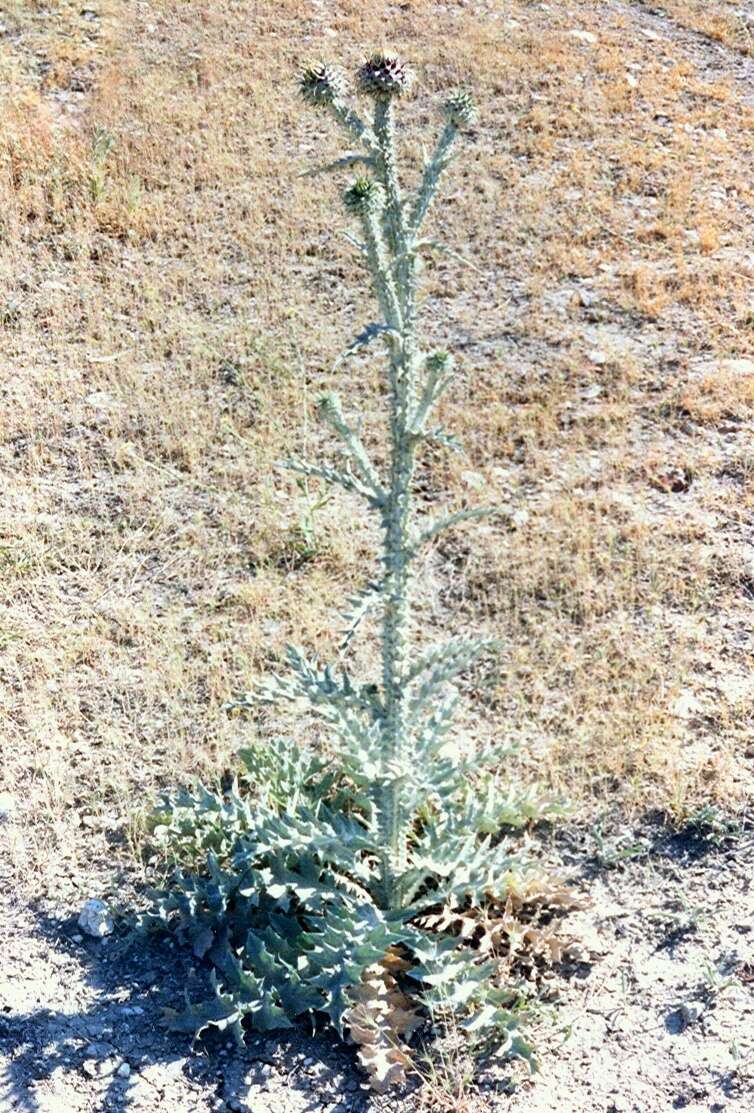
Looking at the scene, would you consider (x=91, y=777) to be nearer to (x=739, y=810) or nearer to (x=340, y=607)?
(x=340, y=607)

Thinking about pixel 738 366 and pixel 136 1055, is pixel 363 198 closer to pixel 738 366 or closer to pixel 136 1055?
pixel 136 1055

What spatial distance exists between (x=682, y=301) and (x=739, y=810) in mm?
3817

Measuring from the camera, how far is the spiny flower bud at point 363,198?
2977 millimetres

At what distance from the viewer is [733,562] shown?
18.3ft

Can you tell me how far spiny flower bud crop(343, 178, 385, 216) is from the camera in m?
2.98

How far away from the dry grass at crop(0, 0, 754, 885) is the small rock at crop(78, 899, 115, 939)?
0.95 feet

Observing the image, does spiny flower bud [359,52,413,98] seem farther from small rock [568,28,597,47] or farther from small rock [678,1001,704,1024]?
small rock [568,28,597,47]

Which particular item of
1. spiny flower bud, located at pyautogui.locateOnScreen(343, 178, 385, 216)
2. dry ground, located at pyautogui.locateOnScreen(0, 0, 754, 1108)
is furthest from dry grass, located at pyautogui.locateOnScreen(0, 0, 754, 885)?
spiny flower bud, located at pyautogui.locateOnScreen(343, 178, 385, 216)

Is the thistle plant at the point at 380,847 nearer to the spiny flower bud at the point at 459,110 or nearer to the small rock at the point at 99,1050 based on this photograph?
the spiny flower bud at the point at 459,110

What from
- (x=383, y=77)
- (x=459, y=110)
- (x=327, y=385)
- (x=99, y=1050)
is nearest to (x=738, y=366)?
(x=327, y=385)

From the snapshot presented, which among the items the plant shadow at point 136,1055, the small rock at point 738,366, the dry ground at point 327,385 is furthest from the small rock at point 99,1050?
the small rock at point 738,366

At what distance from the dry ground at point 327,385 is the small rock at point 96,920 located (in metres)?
0.14

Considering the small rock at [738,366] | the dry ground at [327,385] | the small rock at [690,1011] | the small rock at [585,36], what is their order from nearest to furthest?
the small rock at [690,1011]
the dry ground at [327,385]
the small rock at [738,366]
the small rock at [585,36]

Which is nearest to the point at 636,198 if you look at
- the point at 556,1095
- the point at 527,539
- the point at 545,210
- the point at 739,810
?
the point at 545,210
